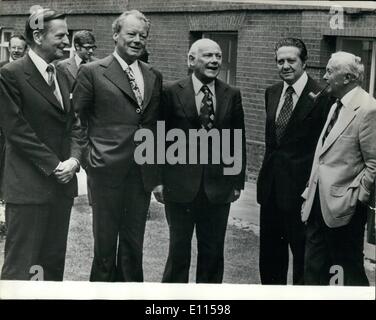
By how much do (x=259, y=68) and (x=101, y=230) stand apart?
2.60 metres

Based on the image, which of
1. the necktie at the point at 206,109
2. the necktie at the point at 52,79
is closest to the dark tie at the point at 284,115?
the necktie at the point at 206,109

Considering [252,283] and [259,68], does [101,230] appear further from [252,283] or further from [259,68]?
[259,68]

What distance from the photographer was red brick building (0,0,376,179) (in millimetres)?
5320

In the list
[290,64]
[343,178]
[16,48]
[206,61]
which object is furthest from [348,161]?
[16,48]

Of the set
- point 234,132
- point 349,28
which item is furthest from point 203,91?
point 349,28

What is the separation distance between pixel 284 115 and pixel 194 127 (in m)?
0.66

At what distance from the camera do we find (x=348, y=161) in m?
4.29

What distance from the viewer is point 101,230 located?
4.37 meters

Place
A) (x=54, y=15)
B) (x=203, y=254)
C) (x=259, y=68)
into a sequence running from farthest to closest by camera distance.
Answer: (x=259, y=68), (x=203, y=254), (x=54, y=15)

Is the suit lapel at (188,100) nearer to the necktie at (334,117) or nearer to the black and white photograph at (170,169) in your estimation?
the black and white photograph at (170,169)

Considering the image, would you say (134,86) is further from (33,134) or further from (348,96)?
(348,96)

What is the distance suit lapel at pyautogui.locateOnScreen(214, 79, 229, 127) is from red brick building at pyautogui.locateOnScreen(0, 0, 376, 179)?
3.64 ft

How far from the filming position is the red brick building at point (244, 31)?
5.32 meters

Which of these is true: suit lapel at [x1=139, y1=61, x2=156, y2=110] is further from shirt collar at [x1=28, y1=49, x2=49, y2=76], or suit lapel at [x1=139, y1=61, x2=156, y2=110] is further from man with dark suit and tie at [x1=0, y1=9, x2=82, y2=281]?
shirt collar at [x1=28, y1=49, x2=49, y2=76]
